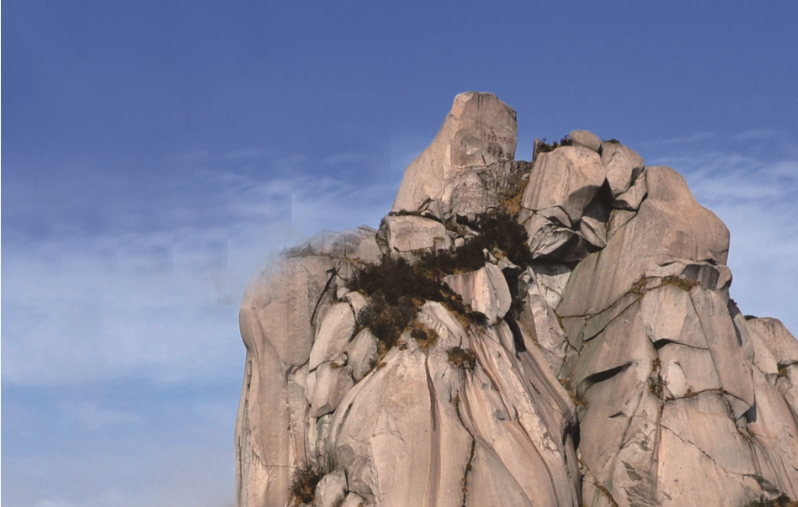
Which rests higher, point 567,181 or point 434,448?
point 567,181

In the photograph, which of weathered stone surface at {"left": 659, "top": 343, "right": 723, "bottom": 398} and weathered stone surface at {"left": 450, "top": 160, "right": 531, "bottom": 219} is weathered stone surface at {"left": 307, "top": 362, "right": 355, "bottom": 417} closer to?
weathered stone surface at {"left": 450, "top": 160, "right": 531, "bottom": 219}

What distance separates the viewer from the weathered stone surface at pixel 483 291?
4062cm

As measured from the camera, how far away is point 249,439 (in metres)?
40.6

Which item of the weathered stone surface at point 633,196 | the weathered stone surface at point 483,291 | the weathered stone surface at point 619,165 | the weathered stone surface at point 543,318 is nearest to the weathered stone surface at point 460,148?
the weathered stone surface at point 619,165

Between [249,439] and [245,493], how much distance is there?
2.22 m

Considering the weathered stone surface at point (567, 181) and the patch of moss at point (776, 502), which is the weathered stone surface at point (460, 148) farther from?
the patch of moss at point (776, 502)

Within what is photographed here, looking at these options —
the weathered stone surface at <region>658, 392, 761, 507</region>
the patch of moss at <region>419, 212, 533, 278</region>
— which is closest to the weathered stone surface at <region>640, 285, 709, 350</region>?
the weathered stone surface at <region>658, 392, 761, 507</region>

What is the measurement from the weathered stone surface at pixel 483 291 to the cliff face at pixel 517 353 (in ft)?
0.30

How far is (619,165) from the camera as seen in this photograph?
1816 inches

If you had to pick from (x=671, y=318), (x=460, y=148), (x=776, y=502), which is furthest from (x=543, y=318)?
(x=776, y=502)

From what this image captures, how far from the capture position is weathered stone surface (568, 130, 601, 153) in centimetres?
4666

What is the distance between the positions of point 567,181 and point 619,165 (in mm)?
2987

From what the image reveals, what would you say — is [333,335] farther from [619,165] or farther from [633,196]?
[619,165]

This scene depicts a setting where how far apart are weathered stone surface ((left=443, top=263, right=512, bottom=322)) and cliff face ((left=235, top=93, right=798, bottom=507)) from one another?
0.09 meters
